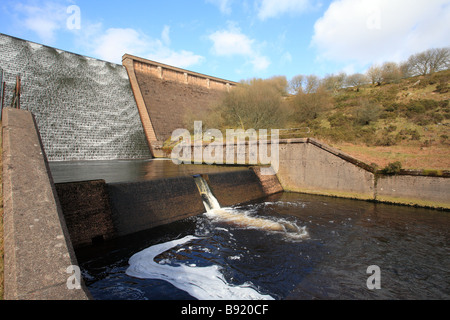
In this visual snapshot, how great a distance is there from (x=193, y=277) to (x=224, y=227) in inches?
103

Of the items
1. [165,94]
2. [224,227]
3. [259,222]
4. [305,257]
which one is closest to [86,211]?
[224,227]

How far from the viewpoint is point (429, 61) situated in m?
31.6

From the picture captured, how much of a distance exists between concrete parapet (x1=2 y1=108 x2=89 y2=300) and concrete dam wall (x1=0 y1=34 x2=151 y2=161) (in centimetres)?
1813

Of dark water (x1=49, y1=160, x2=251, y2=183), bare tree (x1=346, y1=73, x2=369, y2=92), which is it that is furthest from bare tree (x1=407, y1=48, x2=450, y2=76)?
dark water (x1=49, y1=160, x2=251, y2=183)

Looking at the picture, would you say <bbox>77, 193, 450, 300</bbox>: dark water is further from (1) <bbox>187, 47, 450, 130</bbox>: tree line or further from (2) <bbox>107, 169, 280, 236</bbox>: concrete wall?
(1) <bbox>187, 47, 450, 130</bbox>: tree line

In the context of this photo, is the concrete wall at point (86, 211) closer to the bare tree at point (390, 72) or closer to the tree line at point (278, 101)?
the tree line at point (278, 101)

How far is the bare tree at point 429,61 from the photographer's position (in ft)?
98.9

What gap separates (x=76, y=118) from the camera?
2130cm

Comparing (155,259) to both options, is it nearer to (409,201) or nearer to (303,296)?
(303,296)

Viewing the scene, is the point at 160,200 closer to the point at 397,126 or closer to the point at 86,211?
the point at 86,211

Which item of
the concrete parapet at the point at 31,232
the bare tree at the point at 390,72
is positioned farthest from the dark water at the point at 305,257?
the bare tree at the point at 390,72

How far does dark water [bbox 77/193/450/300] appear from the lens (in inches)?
156

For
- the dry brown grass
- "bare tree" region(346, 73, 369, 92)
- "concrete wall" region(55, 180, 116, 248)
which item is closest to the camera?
"concrete wall" region(55, 180, 116, 248)

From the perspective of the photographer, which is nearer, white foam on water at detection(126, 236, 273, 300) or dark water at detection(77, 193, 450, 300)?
white foam on water at detection(126, 236, 273, 300)
